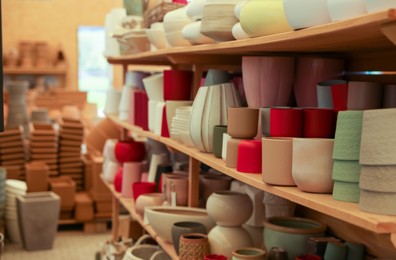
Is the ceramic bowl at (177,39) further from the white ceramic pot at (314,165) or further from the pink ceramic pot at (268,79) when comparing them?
the white ceramic pot at (314,165)

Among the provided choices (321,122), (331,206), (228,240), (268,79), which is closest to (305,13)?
(321,122)

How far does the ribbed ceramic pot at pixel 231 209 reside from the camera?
2.34m

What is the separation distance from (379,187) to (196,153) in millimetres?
1135

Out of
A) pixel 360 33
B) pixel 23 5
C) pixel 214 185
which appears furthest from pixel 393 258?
pixel 23 5

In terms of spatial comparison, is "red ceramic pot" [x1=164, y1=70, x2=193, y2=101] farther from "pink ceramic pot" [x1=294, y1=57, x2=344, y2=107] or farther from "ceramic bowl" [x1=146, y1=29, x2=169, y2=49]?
"pink ceramic pot" [x1=294, y1=57, x2=344, y2=107]

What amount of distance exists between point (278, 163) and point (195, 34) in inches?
34.8

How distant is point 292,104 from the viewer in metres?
2.24

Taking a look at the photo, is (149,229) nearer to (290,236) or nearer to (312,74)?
(290,236)

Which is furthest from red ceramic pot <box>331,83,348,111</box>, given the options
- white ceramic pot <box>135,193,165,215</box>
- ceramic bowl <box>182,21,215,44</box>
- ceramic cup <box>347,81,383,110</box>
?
white ceramic pot <box>135,193,165,215</box>

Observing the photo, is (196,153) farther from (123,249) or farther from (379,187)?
(123,249)

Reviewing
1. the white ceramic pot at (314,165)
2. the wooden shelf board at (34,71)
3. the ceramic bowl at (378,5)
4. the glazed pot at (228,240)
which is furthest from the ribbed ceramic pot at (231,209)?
the wooden shelf board at (34,71)

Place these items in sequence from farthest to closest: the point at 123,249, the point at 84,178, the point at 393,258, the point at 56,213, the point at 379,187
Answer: the point at 84,178 → the point at 56,213 → the point at 123,249 → the point at 393,258 → the point at 379,187

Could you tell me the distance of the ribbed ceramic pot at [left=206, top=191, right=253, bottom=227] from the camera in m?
2.34

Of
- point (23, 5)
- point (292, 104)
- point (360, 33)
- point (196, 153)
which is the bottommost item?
point (196, 153)
